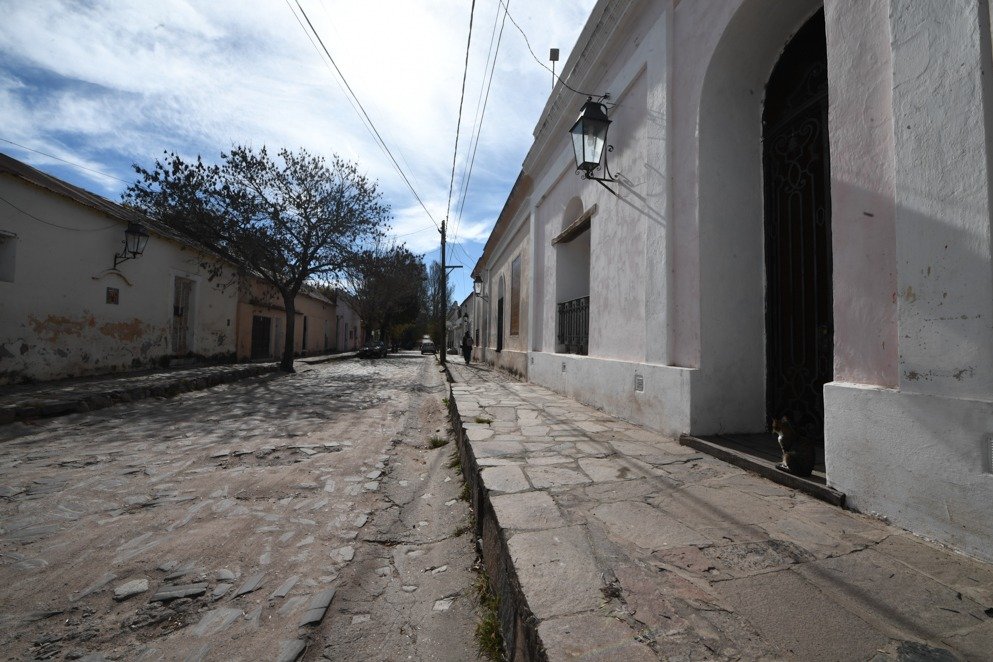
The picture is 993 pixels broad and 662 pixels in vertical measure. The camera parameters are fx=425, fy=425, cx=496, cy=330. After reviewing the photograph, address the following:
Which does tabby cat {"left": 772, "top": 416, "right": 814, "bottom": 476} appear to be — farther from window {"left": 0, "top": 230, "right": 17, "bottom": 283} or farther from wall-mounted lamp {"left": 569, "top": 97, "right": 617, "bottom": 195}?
window {"left": 0, "top": 230, "right": 17, "bottom": 283}

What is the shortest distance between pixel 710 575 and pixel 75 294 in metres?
11.9

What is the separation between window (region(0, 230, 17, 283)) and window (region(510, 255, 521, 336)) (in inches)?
389

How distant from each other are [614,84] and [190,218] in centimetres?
1125

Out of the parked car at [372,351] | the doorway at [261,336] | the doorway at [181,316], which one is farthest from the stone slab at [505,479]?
the parked car at [372,351]

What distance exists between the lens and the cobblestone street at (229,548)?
5.39 ft

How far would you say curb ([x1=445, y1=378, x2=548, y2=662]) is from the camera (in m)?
1.29

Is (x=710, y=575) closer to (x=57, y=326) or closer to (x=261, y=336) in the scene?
(x=57, y=326)

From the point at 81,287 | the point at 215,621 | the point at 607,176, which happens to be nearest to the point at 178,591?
the point at 215,621

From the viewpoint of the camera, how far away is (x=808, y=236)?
3119 millimetres

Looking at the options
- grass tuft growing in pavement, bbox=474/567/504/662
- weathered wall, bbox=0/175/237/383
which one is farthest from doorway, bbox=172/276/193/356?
grass tuft growing in pavement, bbox=474/567/504/662

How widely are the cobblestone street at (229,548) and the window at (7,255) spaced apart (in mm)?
4632

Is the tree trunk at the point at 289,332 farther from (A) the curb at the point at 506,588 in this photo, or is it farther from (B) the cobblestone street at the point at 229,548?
(A) the curb at the point at 506,588

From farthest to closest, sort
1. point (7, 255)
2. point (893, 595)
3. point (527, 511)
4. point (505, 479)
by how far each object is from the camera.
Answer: point (7, 255), point (505, 479), point (527, 511), point (893, 595)

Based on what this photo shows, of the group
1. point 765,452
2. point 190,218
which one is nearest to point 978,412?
point 765,452
